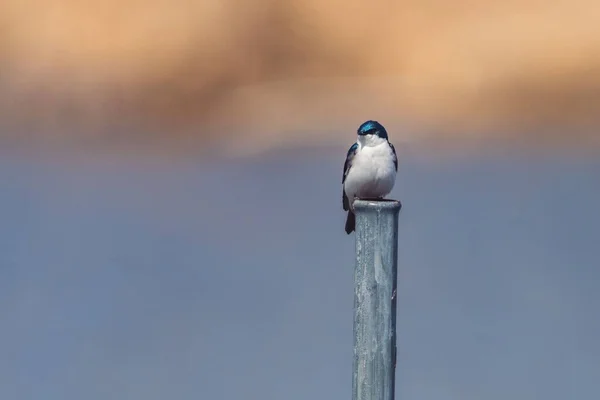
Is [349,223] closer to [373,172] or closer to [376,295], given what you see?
[373,172]

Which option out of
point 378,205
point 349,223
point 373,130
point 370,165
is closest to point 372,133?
point 373,130

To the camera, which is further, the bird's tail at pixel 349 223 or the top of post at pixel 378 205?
the bird's tail at pixel 349 223

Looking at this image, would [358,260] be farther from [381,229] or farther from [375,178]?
[375,178]

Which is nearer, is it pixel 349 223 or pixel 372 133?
pixel 372 133

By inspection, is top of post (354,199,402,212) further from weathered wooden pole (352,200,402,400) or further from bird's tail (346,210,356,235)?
bird's tail (346,210,356,235)

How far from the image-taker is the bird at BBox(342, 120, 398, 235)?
4.61m

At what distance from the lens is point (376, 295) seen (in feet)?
9.92

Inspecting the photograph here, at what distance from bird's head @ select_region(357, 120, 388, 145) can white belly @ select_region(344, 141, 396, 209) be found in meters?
0.04

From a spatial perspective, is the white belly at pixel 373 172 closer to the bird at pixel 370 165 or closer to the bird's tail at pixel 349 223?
the bird at pixel 370 165

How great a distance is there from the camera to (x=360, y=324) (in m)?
3.05

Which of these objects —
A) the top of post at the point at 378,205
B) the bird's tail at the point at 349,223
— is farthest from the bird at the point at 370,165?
the top of post at the point at 378,205

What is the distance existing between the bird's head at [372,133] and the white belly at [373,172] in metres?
0.04

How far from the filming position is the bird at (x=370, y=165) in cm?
461

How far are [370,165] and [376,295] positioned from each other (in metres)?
1.65
